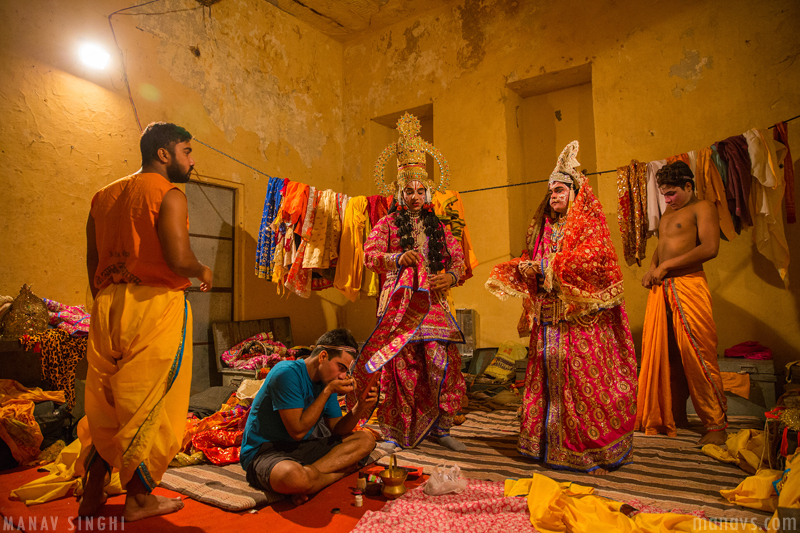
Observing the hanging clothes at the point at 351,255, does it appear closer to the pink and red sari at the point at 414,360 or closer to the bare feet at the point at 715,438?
the pink and red sari at the point at 414,360

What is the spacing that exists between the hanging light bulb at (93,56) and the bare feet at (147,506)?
486cm

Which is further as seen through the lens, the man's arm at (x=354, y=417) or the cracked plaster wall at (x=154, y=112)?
the cracked plaster wall at (x=154, y=112)

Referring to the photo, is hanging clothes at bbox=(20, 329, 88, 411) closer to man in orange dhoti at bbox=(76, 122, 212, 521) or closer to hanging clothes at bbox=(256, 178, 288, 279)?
man in orange dhoti at bbox=(76, 122, 212, 521)

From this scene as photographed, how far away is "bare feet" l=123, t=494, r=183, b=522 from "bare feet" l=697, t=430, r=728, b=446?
3.47m

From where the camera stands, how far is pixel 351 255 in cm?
551

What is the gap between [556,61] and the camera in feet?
20.7

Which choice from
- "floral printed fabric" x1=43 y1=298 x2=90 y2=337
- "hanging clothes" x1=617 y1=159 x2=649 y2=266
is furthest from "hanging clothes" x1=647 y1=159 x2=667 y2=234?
"floral printed fabric" x1=43 y1=298 x2=90 y2=337

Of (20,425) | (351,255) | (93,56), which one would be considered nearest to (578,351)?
(351,255)

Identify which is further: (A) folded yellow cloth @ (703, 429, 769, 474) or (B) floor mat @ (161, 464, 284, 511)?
(A) folded yellow cloth @ (703, 429, 769, 474)

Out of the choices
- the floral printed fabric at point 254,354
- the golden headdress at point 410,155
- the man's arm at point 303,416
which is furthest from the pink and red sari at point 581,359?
the floral printed fabric at point 254,354

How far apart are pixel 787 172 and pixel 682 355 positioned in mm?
2333

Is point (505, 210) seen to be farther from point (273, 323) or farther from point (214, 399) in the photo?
point (214, 399)

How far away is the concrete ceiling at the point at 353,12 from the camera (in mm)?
7223

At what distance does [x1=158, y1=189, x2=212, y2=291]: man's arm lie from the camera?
89.4 inches
